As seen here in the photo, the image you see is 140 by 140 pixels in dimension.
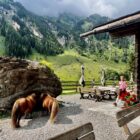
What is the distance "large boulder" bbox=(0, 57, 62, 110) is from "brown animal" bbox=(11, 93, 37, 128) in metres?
0.78

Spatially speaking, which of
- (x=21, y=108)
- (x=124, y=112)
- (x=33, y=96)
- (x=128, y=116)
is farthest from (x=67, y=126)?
(x=124, y=112)

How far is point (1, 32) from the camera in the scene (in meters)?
157

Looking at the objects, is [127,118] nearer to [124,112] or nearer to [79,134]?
[124,112]

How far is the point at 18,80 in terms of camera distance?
46.1 ft

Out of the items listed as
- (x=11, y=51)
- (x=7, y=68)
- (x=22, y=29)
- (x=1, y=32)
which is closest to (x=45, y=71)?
(x=7, y=68)

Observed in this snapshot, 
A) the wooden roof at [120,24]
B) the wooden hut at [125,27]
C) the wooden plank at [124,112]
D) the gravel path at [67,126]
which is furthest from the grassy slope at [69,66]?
the wooden plank at [124,112]

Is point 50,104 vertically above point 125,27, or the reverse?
point 125,27

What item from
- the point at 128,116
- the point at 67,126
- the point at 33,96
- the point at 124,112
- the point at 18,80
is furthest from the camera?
the point at 18,80

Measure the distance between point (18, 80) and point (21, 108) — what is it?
7.40ft

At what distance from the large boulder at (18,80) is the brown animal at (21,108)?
0.78 metres

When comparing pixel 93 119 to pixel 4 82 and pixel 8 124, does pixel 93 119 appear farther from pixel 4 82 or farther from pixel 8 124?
pixel 4 82

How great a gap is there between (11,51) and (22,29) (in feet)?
220

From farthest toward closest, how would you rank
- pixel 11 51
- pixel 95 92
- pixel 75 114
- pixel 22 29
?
pixel 22 29 → pixel 11 51 → pixel 95 92 → pixel 75 114

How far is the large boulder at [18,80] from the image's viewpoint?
13875 mm
